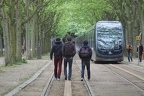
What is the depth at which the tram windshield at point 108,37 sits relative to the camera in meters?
31.0

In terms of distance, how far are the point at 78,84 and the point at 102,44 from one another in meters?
16.4

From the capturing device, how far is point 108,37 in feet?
102

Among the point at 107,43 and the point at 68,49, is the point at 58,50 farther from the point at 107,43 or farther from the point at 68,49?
the point at 107,43

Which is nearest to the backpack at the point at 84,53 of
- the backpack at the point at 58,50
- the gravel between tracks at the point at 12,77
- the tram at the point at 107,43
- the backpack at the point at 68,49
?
the backpack at the point at 68,49

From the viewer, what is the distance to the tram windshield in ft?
102

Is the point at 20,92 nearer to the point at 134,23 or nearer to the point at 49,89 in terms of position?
the point at 49,89

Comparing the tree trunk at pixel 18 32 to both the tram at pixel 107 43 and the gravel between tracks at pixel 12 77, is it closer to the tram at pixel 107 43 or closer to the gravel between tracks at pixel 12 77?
the gravel between tracks at pixel 12 77

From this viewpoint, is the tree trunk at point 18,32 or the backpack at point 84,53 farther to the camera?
the tree trunk at point 18,32

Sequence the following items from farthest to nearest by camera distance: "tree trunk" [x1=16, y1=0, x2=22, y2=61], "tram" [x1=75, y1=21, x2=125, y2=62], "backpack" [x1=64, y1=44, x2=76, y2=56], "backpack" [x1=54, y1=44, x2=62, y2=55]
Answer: "tram" [x1=75, y1=21, x2=125, y2=62] → "tree trunk" [x1=16, y1=0, x2=22, y2=61] → "backpack" [x1=54, y1=44, x2=62, y2=55] → "backpack" [x1=64, y1=44, x2=76, y2=56]

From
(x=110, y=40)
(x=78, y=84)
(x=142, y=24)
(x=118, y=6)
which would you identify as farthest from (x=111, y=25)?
(x=78, y=84)

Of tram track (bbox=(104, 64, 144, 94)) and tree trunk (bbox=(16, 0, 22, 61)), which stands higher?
tree trunk (bbox=(16, 0, 22, 61))

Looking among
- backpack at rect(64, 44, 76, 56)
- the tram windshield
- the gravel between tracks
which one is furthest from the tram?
backpack at rect(64, 44, 76, 56)

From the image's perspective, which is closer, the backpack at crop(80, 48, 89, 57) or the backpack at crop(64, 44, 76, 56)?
the backpack at crop(64, 44, 76, 56)

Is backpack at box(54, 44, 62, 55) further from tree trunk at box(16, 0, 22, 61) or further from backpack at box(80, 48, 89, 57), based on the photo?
Result: tree trunk at box(16, 0, 22, 61)
